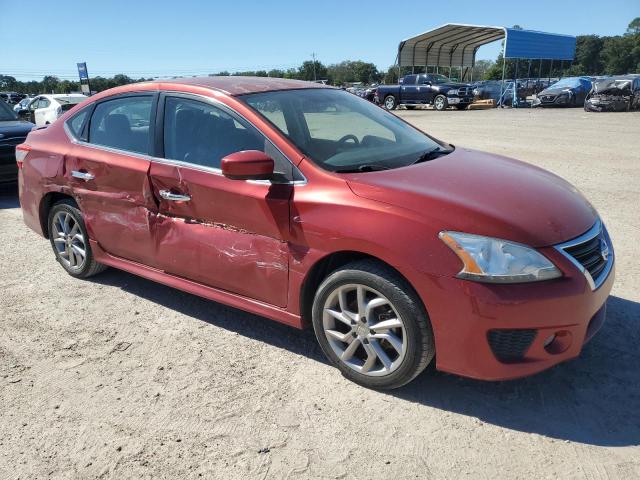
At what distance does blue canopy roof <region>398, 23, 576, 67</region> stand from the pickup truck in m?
5.30

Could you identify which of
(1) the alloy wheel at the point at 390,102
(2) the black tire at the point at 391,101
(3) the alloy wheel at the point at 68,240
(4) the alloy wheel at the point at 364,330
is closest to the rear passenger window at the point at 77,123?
(3) the alloy wheel at the point at 68,240

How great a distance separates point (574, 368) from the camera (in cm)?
301

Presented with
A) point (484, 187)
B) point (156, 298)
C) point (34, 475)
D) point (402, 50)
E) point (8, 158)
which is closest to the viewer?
point (34, 475)

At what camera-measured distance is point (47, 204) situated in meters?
4.70

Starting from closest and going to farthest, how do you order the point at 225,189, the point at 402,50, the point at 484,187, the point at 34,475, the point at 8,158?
1. the point at 34,475
2. the point at 484,187
3. the point at 225,189
4. the point at 8,158
5. the point at 402,50

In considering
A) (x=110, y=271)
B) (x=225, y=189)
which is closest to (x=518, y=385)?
(x=225, y=189)

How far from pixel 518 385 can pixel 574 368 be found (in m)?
0.39

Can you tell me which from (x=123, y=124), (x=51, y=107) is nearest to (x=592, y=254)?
(x=123, y=124)

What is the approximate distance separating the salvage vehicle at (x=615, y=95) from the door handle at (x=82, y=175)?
2594 centimetres

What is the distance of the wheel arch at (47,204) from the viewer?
4566mm

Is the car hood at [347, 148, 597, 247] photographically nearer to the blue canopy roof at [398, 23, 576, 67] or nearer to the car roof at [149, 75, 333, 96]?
the car roof at [149, 75, 333, 96]

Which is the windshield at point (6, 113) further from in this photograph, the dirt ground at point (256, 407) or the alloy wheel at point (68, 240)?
the dirt ground at point (256, 407)

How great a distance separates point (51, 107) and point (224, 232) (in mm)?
15314

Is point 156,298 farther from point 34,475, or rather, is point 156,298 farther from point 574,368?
point 574,368
